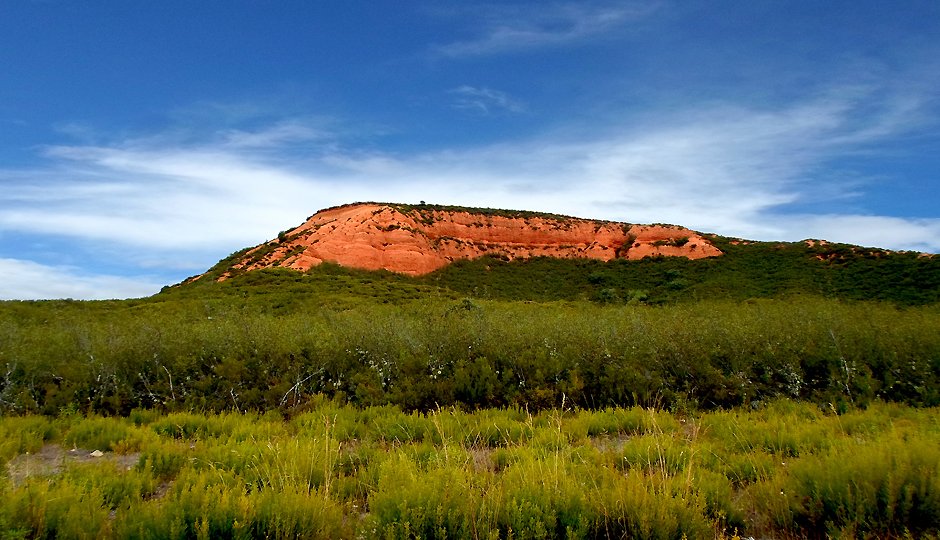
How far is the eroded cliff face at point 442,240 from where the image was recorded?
50031mm

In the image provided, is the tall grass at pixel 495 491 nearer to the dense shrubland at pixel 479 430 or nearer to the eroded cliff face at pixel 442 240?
the dense shrubland at pixel 479 430

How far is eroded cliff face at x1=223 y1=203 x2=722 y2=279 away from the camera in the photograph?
50.0 meters

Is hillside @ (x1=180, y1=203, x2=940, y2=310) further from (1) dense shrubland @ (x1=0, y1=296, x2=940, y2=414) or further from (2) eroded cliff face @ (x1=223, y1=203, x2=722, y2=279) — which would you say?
(1) dense shrubland @ (x1=0, y1=296, x2=940, y2=414)

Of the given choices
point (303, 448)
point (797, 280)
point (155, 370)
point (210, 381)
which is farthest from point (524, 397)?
point (797, 280)

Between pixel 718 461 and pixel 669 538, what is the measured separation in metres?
1.79

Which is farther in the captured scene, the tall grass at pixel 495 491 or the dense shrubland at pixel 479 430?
the dense shrubland at pixel 479 430

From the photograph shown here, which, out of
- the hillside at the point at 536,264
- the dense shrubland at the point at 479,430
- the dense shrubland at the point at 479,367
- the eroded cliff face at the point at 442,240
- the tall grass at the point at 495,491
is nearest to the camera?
the tall grass at the point at 495,491

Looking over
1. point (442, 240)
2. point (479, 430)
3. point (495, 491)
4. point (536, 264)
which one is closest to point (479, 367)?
point (479, 430)

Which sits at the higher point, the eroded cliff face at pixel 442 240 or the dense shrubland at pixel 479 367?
the eroded cliff face at pixel 442 240

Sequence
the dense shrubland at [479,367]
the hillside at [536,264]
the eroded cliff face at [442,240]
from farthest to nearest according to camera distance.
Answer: the eroded cliff face at [442,240], the hillside at [536,264], the dense shrubland at [479,367]

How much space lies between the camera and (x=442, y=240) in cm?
6028

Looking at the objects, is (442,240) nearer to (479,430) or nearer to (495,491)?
(479,430)

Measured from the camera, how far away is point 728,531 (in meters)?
3.80

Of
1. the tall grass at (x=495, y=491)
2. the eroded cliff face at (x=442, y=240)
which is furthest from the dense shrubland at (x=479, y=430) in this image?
the eroded cliff face at (x=442, y=240)
